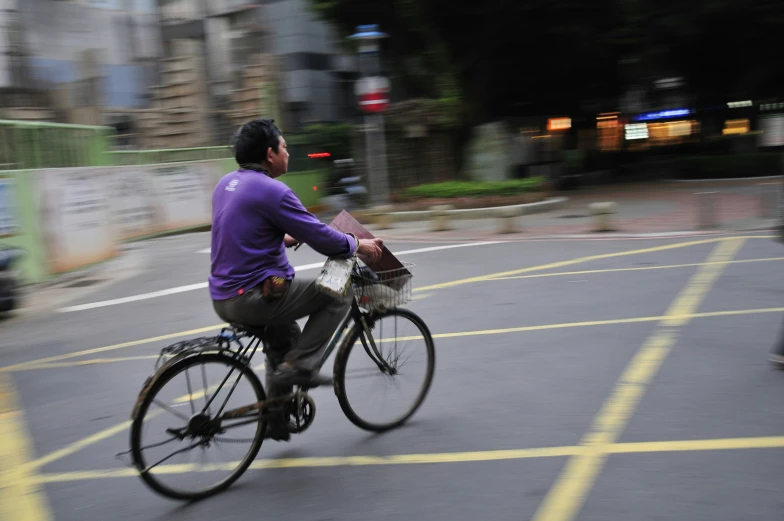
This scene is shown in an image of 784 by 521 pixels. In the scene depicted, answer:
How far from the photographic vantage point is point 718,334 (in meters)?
6.45

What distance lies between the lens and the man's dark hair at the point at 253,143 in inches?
158

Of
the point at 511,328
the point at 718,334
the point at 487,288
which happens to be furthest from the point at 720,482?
the point at 487,288

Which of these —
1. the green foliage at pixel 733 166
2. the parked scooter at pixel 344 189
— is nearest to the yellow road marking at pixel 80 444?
the parked scooter at pixel 344 189

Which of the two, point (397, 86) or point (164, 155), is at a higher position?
point (397, 86)

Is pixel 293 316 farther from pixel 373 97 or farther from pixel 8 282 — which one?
pixel 373 97

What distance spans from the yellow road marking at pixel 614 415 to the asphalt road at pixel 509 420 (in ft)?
0.05

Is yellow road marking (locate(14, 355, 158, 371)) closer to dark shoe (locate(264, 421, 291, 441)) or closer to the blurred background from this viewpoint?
dark shoe (locate(264, 421, 291, 441))

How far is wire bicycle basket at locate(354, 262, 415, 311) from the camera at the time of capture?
446 cm

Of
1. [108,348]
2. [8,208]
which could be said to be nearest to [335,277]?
[108,348]

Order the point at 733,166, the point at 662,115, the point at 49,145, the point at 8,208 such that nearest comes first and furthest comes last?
the point at 8,208, the point at 49,145, the point at 733,166, the point at 662,115

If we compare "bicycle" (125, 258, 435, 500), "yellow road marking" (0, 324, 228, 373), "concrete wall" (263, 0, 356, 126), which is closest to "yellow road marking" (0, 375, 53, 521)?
"bicycle" (125, 258, 435, 500)

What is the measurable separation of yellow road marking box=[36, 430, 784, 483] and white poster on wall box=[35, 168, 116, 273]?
30.7 feet

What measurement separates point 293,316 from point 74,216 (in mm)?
10729

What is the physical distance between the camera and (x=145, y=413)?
373cm
